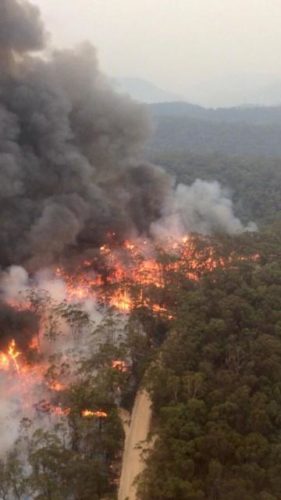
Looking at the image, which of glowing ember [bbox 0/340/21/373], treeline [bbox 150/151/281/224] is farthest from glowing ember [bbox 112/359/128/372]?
treeline [bbox 150/151/281/224]

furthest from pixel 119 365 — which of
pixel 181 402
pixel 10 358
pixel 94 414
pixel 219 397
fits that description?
pixel 10 358

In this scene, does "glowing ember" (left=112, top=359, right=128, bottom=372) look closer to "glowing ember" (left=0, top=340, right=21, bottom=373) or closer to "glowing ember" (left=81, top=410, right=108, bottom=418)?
"glowing ember" (left=81, top=410, right=108, bottom=418)

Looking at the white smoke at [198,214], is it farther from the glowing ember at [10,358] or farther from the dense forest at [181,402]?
the glowing ember at [10,358]

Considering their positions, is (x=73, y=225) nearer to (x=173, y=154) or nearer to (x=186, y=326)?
(x=186, y=326)

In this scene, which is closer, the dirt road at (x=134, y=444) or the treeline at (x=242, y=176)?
the dirt road at (x=134, y=444)

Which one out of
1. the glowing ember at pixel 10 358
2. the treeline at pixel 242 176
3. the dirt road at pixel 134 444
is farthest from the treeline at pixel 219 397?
the treeline at pixel 242 176

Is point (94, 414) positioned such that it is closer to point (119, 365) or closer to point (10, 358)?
point (119, 365)
